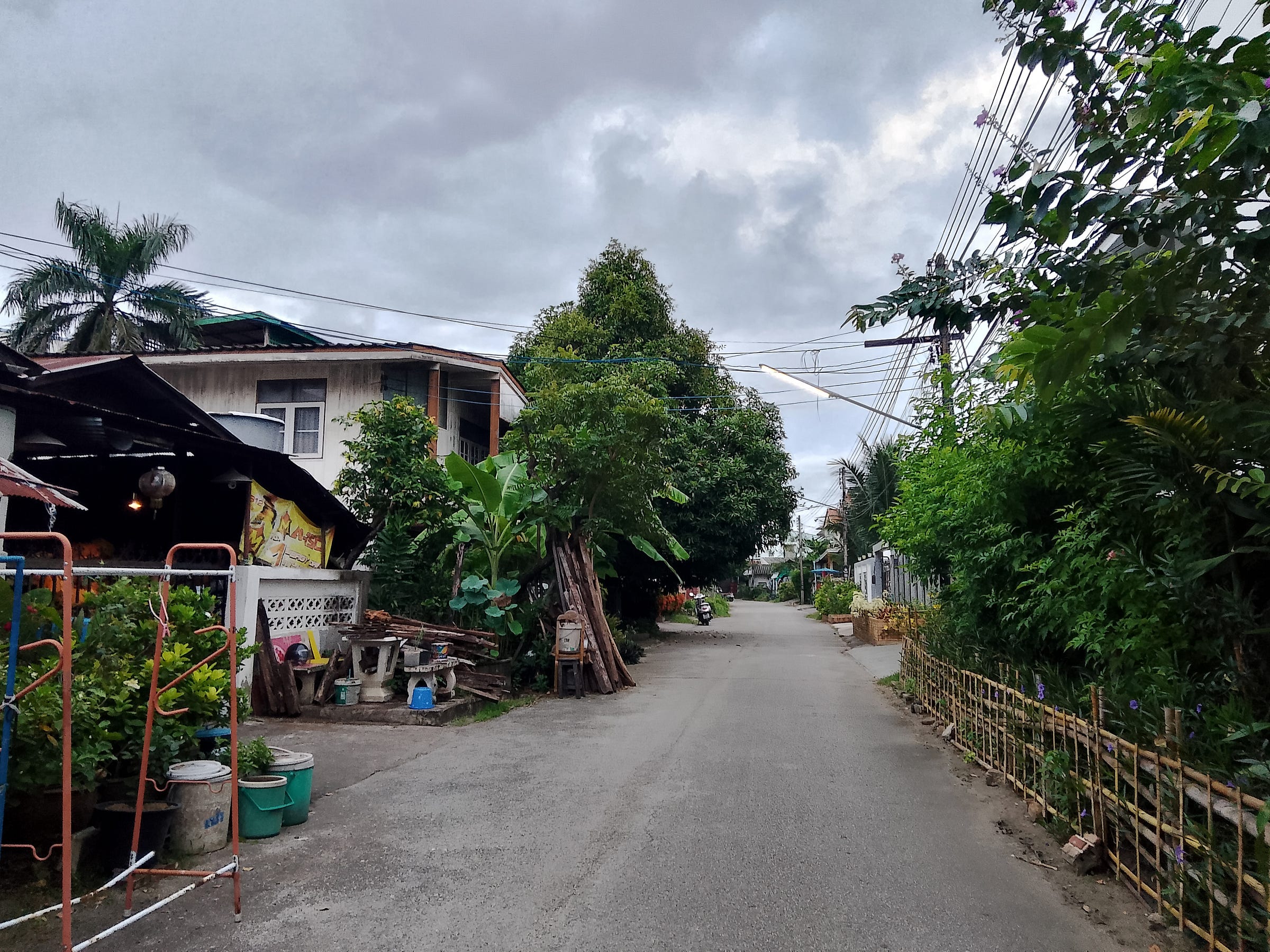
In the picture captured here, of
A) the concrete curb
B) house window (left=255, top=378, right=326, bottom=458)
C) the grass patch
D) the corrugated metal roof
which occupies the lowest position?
the grass patch

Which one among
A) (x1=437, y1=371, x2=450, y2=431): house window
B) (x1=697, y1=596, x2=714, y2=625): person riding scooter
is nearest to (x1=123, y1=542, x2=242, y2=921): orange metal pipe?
(x1=437, y1=371, x2=450, y2=431): house window

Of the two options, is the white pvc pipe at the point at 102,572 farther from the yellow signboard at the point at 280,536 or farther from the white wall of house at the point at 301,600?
the yellow signboard at the point at 280,536

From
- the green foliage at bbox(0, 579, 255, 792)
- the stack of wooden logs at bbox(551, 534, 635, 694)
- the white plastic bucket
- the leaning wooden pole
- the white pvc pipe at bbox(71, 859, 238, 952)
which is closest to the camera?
the white pvc pipe at bbox(71, 859, 238, 952)

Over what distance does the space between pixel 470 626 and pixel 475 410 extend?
9.51 m

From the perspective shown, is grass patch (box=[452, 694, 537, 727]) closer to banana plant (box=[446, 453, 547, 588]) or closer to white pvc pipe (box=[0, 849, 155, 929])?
banana plant (box=[446, 453, 547, 588])

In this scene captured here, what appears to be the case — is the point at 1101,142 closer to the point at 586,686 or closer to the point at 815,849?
the point at 815,849

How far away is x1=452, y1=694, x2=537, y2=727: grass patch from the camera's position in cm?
1146

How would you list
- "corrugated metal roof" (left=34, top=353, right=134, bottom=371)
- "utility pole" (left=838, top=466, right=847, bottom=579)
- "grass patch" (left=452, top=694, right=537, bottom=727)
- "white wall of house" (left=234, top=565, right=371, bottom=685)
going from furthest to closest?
1. "utility pole" (left=838, top=466, right=847, bottom=579)
2. "grass patch" (left=452, top=694, right=537, bottom=727)
3. "white wall of house" (left=234, top=565, right=371, bottom=685)
4. "corrugated metal roof" (left=34, top=353, right=134, bottom=371)

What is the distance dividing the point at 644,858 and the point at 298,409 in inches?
642

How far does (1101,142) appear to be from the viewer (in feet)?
14.1

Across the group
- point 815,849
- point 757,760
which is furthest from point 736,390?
point 815,849

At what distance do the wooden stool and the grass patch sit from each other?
1.50 ft

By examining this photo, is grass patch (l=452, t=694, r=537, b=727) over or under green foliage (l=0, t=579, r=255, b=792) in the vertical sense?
under

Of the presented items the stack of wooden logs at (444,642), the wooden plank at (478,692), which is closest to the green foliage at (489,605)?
the stack of wooden logs at (444,642)
